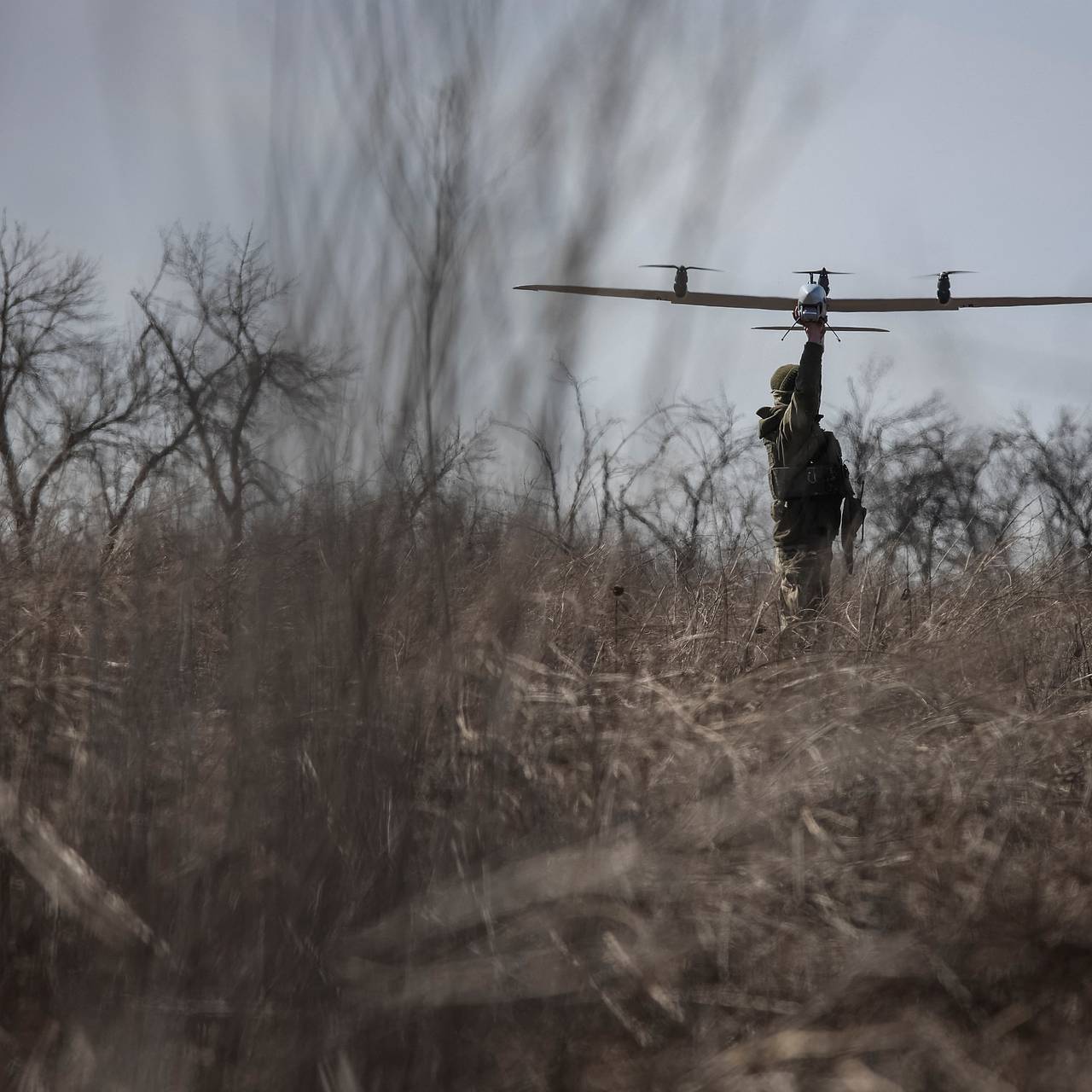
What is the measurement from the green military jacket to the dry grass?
3440 millimetres

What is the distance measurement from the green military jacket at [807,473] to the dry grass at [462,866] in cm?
344

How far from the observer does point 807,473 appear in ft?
19.6

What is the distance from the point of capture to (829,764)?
232 centimetres

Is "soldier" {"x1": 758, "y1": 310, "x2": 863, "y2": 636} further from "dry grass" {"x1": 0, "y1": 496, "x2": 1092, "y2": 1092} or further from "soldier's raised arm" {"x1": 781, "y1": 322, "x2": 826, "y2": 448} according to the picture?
"dry grass" {"x1": 0, "y1": 496, "x2": 1092, "y2": 1092}

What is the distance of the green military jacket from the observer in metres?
5.93

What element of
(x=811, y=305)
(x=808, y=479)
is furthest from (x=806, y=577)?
(x=811, y=305)

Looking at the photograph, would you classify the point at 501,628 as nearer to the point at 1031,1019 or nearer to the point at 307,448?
Answer: the point at 307,448

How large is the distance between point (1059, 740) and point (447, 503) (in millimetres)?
1987

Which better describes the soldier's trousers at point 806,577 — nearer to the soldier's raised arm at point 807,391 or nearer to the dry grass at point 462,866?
the soldier's raised arm at point 807,391

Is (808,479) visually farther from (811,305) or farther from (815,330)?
(811,305)

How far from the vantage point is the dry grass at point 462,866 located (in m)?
1.36

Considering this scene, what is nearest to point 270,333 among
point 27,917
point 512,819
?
point 512,819

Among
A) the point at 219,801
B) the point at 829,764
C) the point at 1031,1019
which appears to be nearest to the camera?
the point at 219,801

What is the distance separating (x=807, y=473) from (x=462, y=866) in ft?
15.7
